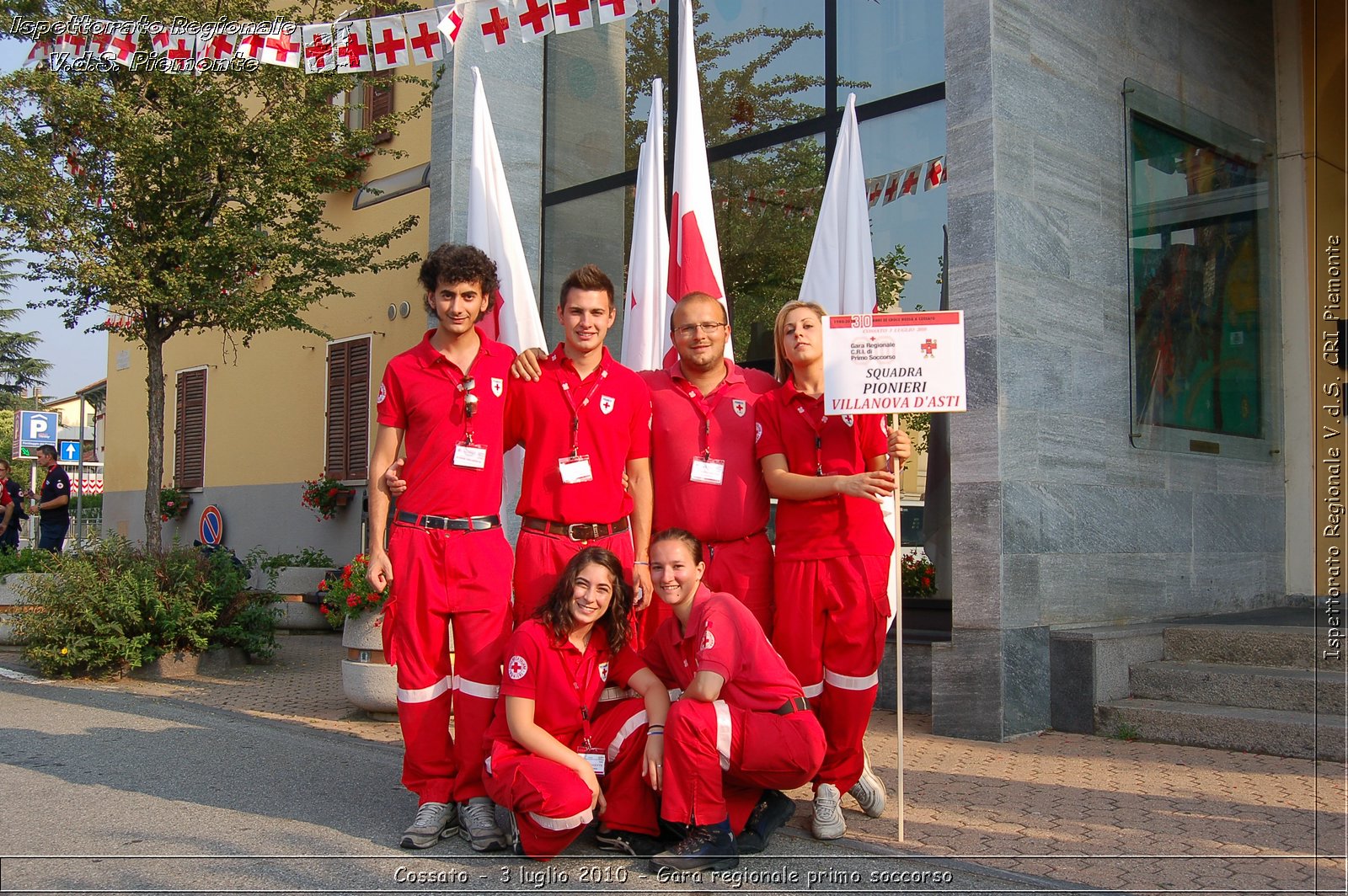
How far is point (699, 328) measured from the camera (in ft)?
15.8

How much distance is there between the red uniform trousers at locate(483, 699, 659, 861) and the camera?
4.05m

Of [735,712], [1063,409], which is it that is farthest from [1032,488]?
[735,712]

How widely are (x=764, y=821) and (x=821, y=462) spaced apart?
140 cm

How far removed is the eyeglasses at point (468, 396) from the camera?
4.62m

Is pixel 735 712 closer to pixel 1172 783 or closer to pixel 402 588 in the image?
pixel 402 588

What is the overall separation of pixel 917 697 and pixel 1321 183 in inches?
195

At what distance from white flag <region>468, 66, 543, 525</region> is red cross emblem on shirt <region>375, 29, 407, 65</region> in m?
1.25

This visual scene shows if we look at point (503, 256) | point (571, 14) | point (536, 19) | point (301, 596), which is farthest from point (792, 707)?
point (301, 596)

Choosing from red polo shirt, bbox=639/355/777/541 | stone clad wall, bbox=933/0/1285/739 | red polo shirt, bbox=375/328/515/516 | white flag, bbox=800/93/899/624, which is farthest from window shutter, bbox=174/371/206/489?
red polo shirt, bbox=639/355/777/541

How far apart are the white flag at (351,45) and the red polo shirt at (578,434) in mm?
4724

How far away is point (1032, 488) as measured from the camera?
6.78m

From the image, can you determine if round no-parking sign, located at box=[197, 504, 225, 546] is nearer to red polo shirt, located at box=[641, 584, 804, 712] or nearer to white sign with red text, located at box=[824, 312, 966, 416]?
red polo shirt, located at box=[641, 584, 804, 712]

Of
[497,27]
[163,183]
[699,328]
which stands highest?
[497,27]

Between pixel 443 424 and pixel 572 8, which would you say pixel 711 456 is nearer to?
pixel 443 424
